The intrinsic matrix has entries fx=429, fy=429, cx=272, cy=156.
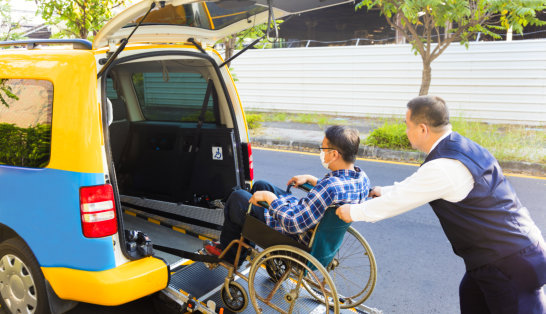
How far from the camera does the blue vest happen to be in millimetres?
2080

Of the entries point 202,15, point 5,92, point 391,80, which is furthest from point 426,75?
point 5,92

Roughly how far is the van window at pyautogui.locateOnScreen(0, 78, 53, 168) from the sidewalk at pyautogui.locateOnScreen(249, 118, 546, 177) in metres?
6.83

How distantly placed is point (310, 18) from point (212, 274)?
18221 mm

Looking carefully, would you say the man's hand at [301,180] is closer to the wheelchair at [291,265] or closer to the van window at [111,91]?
the wheelchair at [291,265]

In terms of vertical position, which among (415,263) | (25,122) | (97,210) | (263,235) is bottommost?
(415,263)

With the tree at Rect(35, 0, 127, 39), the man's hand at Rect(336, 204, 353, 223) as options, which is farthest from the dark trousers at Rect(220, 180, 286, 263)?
the tree at Rect(35, 0, 127, 39)

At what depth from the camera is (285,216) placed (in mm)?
2688

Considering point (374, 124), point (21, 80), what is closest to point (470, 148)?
point (21, 80)

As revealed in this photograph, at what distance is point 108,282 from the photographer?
2.46 metres

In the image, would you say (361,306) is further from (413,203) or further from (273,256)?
(413,203)

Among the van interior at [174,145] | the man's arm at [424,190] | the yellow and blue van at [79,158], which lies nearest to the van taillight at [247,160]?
the van interior at [174,145]

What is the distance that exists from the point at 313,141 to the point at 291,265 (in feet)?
22.5

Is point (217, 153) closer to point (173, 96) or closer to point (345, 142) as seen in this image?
point (173, 96)

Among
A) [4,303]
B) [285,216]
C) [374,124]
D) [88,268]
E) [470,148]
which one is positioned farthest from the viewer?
[374,124]
